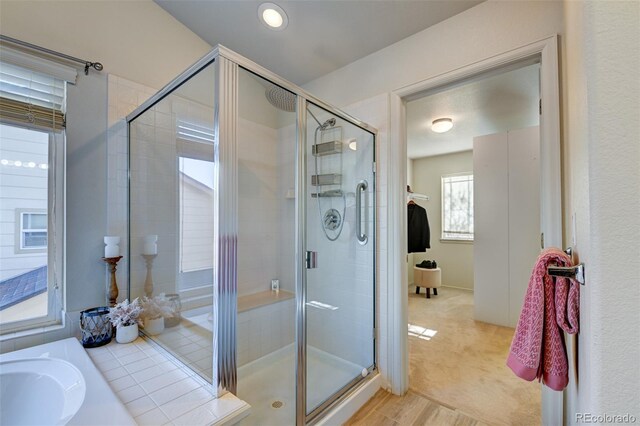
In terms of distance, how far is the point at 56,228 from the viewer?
158 centimetres

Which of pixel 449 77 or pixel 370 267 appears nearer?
pixel 449 77

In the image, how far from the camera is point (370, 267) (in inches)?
80.4

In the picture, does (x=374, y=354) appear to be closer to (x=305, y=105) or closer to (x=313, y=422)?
(x=313, y=422)

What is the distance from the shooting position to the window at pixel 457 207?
480 cm

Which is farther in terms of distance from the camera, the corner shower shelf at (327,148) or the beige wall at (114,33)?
the corner shower shelf at (327,148)

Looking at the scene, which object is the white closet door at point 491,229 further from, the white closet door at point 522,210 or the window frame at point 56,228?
the window frame at point 56,228

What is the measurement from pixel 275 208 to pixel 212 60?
1.18m

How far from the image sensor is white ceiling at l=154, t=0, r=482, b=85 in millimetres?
1749

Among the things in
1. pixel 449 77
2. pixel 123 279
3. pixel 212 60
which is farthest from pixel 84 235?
pixel 449 77

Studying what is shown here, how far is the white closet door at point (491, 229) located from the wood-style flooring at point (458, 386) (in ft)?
0.91

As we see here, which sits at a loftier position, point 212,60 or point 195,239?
point 212,60

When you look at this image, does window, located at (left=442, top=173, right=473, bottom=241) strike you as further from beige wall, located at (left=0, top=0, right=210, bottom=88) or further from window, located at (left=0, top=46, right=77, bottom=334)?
window, located at (left=0, top=46, right=77, bottom=334)

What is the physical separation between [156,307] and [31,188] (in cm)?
98

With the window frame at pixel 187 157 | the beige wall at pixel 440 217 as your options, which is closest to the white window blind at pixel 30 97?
the window frame at pixel 187 157
